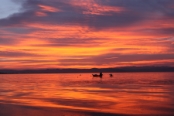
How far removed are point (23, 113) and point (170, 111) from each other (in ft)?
31.0

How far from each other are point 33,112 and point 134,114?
6.48 m

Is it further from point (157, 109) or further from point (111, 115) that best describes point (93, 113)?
point (157, 109)

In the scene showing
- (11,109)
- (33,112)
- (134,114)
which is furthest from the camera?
(11,109)

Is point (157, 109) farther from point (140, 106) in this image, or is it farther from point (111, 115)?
point (111, 115)

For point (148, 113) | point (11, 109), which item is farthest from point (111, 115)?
point (11, 109)

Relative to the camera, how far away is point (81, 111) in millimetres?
17578

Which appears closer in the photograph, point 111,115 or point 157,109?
point 111,115

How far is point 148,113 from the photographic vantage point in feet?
54.1

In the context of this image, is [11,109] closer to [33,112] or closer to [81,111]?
[33,112]

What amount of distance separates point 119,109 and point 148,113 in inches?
93.8

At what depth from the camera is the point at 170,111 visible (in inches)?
675

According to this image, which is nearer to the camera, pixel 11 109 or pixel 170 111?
pixel 170 111

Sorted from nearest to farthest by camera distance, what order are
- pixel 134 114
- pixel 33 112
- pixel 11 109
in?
pixel 134 114 < pixel 33 112 < pixel 11 109

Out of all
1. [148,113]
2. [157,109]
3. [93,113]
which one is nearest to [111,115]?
[93,113]
